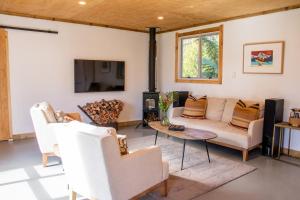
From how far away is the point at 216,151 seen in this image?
458cm

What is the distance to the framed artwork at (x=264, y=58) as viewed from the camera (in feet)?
14.9

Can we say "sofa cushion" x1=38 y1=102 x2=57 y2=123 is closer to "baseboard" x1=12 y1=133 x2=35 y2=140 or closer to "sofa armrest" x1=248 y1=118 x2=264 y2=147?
"baseboard" x1=12 y1=133 x2=35 y2=140

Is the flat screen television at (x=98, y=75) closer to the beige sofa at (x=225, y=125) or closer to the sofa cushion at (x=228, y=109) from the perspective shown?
the beige sofa at (x=225, y=125)

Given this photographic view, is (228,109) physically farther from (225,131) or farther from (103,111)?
(103,111)

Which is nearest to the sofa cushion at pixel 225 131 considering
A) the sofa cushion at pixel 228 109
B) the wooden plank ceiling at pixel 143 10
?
the sofa cushion at pixel 228 109

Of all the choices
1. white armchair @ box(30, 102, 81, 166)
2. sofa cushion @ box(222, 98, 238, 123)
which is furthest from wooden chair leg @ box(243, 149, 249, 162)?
white armchair @ box(30, 102, 81, 166)

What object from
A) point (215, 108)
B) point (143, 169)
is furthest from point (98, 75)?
point (143, 169)

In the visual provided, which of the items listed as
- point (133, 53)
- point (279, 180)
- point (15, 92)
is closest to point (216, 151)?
point (279, 180)

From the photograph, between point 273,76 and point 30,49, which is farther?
point 30,49

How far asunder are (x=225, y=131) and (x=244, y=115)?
0.43 meters

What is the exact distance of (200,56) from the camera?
612 cm

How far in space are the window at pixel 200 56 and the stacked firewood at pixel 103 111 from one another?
175 cm

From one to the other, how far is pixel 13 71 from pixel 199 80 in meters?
3.93

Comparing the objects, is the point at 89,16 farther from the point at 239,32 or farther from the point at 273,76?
the point at 273,76
